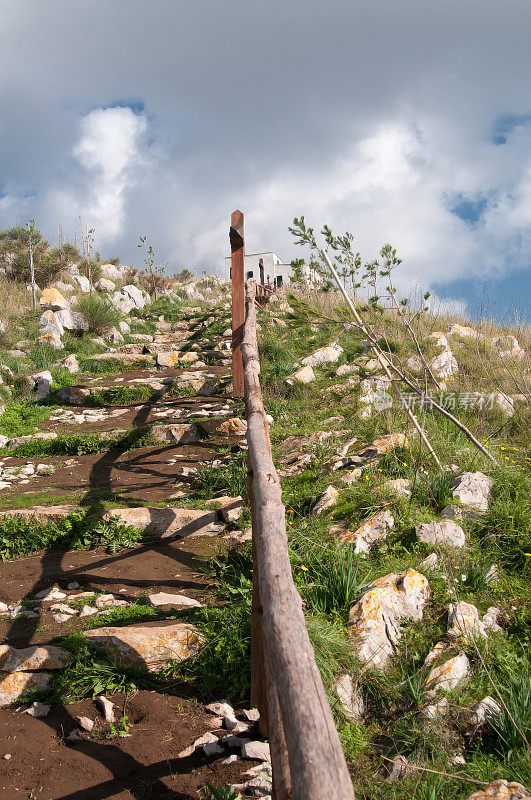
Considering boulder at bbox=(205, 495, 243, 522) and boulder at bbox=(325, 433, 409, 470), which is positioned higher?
boulder at bbox=(325, 433, 409, 470)

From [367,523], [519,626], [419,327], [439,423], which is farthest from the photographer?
[419,327]

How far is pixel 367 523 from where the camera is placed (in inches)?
140

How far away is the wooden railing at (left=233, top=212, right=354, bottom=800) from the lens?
3.53 ft

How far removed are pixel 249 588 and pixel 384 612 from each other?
857 mm

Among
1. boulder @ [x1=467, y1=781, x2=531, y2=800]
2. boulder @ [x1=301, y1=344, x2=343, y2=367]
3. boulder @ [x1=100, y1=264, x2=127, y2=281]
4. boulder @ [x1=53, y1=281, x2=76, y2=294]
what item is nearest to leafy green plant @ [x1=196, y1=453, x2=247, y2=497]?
boulder @ [x1=467, y1=781, x2=531, y2=800]

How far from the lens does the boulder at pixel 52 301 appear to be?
12.5 m

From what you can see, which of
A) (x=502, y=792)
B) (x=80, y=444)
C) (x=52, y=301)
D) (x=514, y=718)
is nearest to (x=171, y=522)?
(x=80, y=444)

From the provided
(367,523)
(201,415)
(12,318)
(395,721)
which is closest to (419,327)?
(201,415)

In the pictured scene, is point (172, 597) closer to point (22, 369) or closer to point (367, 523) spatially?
point (367, 523)

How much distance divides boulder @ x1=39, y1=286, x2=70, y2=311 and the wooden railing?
37.5 feet

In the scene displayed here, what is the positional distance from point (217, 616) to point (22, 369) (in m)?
7.98

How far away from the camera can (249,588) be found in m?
3.20

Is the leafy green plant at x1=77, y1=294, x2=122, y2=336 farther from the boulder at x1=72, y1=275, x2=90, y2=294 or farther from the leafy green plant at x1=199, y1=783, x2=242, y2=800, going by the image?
the leafy green plant at x1=199, y1=783, x2=242, y2=800

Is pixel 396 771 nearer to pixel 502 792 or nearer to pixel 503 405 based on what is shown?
pixel 502 792
